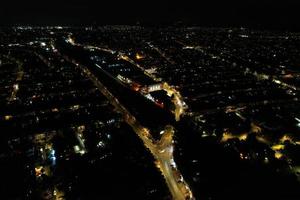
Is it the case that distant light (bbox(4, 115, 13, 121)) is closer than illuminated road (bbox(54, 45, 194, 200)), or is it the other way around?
illuminated road (bbox(54, 45, 194, 200))

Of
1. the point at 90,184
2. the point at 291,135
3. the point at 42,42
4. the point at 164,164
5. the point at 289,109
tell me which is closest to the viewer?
the point at 90,184

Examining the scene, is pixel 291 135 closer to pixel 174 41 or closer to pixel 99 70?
pixel 99 70

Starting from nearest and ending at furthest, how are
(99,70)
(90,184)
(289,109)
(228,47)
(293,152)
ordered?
(90,184) → (293,152) → (289,109) → (99,70) → (228,47)

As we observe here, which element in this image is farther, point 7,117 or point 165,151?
point 7,117

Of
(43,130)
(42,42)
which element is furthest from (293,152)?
(42,42)

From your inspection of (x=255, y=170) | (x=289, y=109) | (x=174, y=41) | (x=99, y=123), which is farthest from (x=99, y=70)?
(x=174, y=41)

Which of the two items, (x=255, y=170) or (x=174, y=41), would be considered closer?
(x=255, y=170)

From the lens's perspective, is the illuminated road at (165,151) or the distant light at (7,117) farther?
the distant light at (7,117)
